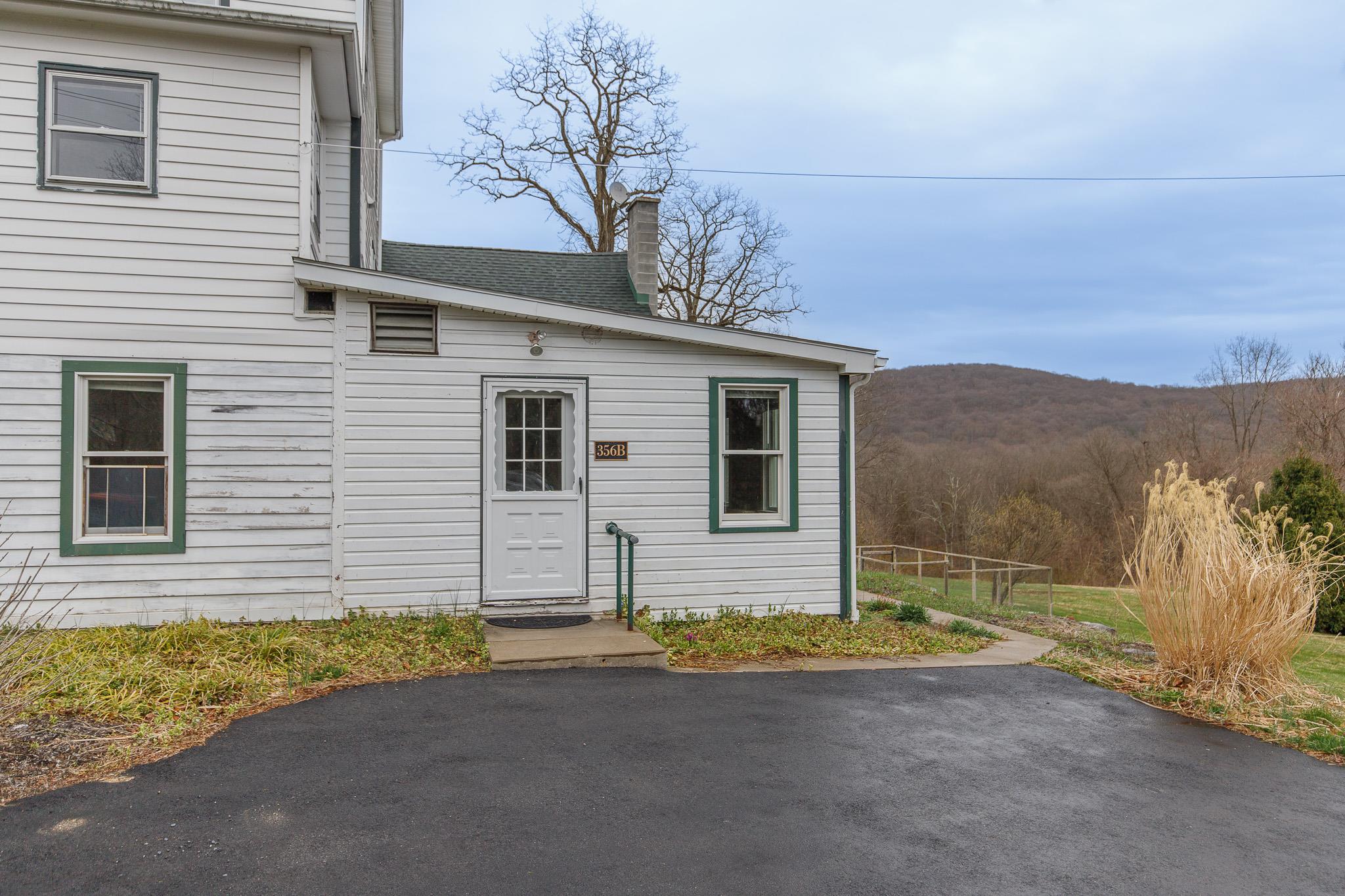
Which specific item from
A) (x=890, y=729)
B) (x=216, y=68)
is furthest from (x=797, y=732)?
(x=216, y=68)

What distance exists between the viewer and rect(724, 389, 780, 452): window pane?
909 centimetres

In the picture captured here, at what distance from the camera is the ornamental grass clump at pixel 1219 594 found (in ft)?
20.5

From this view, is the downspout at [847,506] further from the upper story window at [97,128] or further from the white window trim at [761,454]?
the upper story window at [97,128]

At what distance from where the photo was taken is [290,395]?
7.96m

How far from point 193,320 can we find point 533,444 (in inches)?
123

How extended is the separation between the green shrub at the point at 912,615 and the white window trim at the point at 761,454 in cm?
204

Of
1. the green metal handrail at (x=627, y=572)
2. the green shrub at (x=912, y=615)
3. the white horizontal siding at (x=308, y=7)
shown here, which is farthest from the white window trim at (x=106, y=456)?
the green shrub at (x=912, y=615)

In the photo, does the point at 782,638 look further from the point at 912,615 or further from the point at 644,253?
the point at 644,253

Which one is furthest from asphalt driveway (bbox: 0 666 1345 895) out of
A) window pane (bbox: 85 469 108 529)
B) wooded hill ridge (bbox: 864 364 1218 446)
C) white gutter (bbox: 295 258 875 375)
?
wooded hill ridge (bbox: 864 364 1218 446)

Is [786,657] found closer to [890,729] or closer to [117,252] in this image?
[890,729]

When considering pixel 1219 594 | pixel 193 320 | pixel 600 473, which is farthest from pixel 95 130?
pixel 1219 594

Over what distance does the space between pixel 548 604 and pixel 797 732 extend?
355cm

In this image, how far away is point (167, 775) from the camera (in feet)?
14.8

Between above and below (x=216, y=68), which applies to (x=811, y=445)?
below
